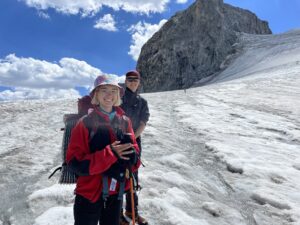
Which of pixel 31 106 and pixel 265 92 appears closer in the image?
pixel 31 106

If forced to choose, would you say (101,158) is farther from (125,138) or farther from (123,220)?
(123,220)

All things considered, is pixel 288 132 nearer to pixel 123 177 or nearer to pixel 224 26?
pixel 123 177

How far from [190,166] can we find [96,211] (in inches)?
175

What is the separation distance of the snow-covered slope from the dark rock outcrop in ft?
151

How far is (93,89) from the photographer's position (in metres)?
4.00

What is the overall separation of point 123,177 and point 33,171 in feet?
13.2

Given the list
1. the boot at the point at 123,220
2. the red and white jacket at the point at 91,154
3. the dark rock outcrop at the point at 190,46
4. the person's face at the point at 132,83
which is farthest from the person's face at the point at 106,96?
the dark rock outcrop at the point at 190,46

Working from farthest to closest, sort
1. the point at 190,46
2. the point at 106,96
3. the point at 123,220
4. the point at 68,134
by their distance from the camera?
1. the point at 190,46
2. the point at 123,220
3. the point at 68,134
4. the point at 106,96

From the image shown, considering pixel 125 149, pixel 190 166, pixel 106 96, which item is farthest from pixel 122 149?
pixel 190 166

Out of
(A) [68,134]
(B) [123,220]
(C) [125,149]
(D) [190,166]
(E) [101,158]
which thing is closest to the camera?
(E) [101,158]

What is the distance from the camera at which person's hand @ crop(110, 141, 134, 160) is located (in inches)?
145

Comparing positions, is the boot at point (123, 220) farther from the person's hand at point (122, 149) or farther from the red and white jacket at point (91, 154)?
the person's hand at point (122, 149)

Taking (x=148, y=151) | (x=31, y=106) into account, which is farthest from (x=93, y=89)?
(x=31, y=106)

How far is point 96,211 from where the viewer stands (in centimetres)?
382
